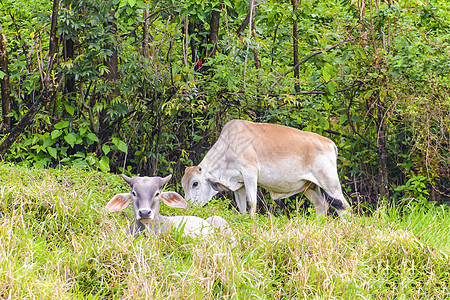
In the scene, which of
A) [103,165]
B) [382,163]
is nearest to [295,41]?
[382,163]

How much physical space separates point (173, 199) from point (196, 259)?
4.09 feet

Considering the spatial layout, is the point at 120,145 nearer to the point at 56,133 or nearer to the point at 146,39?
the point at 56,133

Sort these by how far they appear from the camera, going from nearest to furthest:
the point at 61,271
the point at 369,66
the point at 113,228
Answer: the point at 61,271
the point at 113,228
the point at 369,66

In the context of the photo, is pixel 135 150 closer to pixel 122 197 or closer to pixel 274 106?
pixel 274 106

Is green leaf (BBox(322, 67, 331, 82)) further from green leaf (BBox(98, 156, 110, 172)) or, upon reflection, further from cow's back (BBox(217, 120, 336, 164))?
green leaf (BBox(98, 156, 110, 172))

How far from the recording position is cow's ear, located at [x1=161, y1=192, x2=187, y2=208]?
6242 millimetres

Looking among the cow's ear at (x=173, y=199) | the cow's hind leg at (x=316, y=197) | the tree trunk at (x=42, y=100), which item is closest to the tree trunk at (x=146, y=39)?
the tree trunk at (x=42, y=100)

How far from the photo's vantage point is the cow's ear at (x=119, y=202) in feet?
19.8

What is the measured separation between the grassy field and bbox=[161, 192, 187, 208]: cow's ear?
0.52 metres

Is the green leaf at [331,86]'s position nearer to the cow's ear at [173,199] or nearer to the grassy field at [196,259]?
the grassy field at [196,259]

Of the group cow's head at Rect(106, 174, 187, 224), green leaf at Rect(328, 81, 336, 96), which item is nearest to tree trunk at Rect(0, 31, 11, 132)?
cow's head at Rect(106, 174, 187, 224)

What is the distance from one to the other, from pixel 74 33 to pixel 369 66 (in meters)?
4.09

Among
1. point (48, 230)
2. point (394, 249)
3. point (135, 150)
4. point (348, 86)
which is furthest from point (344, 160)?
point (48, 230)

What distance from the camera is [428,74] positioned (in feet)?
27.7
